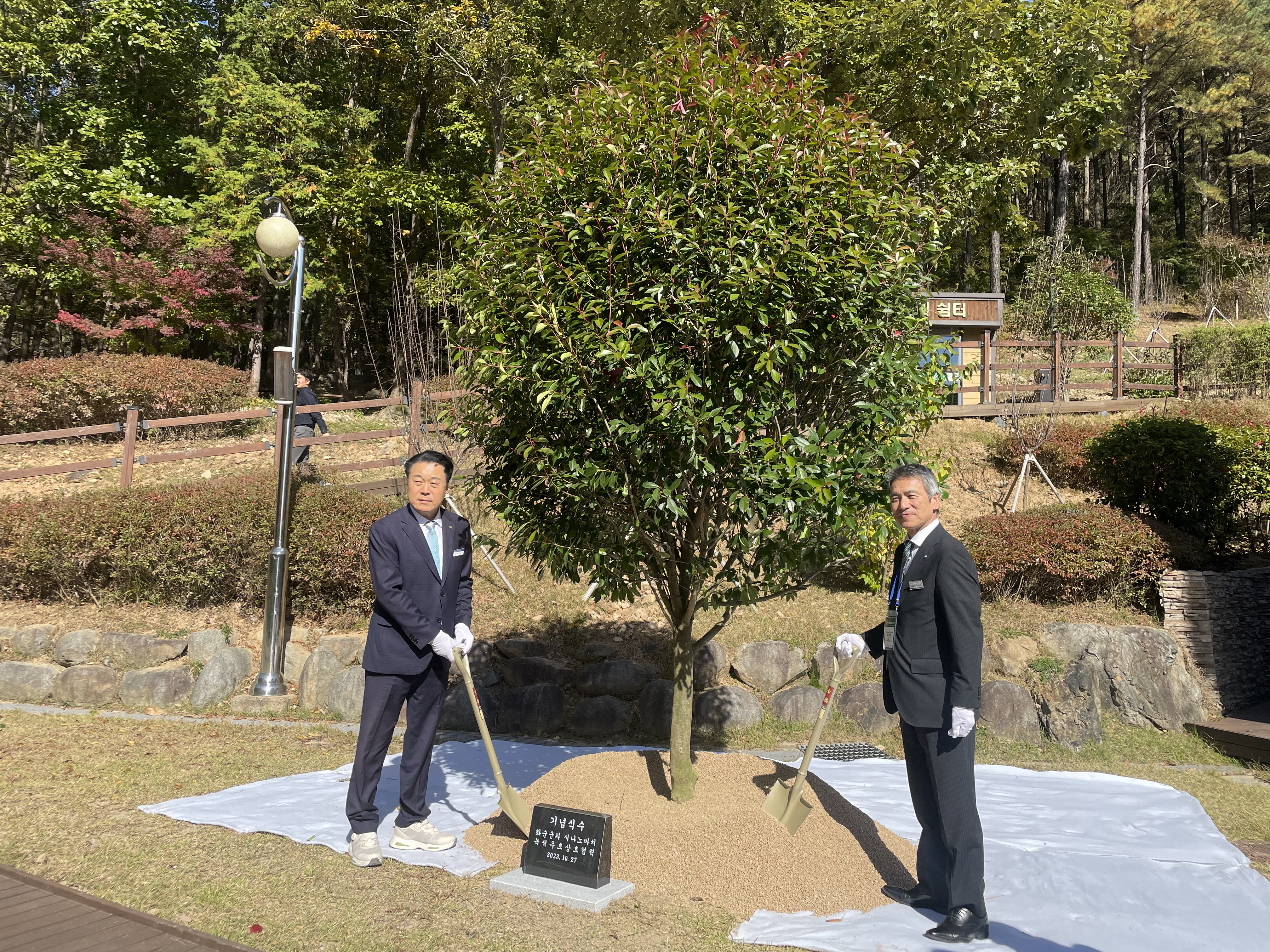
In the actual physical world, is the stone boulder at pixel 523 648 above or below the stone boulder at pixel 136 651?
above

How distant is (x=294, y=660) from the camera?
841cm

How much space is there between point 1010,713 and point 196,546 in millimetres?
7621

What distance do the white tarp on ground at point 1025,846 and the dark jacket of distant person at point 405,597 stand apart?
1012mm

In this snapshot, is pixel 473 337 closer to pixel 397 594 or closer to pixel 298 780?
pixel 397 594

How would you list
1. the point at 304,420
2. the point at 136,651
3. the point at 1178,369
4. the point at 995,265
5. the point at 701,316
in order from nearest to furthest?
the point at 701,316 < the point at 136,651 < the point at 304,420 < the point at 1178,369 < the point at 995,265

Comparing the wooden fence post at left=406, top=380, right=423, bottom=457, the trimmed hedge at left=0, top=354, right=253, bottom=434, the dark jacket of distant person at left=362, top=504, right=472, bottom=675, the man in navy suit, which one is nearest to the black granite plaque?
the man in navy suit

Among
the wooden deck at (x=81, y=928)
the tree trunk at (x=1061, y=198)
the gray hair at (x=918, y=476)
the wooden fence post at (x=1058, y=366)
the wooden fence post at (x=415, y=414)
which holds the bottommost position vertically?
the wooden deck at (x=81, y=928)

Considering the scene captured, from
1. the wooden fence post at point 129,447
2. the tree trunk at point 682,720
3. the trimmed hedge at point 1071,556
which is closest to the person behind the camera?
the tree trunk at point 682,720

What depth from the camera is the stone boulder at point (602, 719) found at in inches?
294

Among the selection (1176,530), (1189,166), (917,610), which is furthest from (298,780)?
(1189,166)

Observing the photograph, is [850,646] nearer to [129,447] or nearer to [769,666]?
[769,666]

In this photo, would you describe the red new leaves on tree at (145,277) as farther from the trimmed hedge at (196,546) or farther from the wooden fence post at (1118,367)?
the wooden fence post at (1118,367)

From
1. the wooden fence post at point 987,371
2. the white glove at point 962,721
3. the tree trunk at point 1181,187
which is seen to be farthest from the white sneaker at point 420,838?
the tree trunk at point 1181,187

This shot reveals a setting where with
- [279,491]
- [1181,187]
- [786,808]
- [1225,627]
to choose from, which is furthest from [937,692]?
[1181,187]
